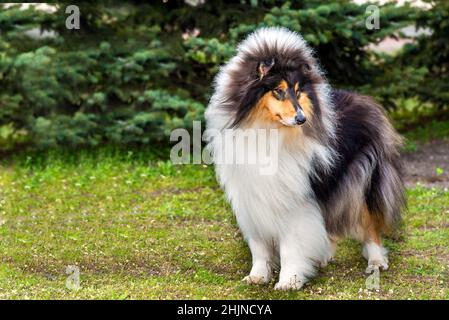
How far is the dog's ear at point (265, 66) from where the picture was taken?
5.31 m

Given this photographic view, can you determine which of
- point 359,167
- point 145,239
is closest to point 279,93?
point 359,167

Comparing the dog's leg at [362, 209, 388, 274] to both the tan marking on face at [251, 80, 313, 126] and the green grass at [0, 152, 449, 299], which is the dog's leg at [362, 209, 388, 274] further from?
the tan marking on face at [251, 80, 313, 126]

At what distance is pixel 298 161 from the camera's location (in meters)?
5.50

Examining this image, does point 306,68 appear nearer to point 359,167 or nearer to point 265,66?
point 265,66

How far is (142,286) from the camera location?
5719 millimetres

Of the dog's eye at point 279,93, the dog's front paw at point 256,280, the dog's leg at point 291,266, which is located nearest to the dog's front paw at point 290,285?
the dog's leg at point 291,266

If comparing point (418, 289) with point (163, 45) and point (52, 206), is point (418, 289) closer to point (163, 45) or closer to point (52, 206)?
point (52, 206)

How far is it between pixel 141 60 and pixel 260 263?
146 inches

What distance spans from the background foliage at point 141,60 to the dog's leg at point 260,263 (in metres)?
3.12

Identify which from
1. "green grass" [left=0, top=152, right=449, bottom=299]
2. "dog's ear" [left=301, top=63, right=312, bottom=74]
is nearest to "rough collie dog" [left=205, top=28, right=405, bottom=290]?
"dog's ear" [left=301, top=63, right=312, bottom=74]

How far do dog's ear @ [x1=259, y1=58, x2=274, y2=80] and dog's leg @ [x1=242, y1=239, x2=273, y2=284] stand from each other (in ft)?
3.95

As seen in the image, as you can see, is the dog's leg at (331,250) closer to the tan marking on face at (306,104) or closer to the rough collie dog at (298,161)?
the rough collie dog at (298,161)

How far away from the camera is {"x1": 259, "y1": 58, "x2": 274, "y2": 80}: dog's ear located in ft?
17.4
